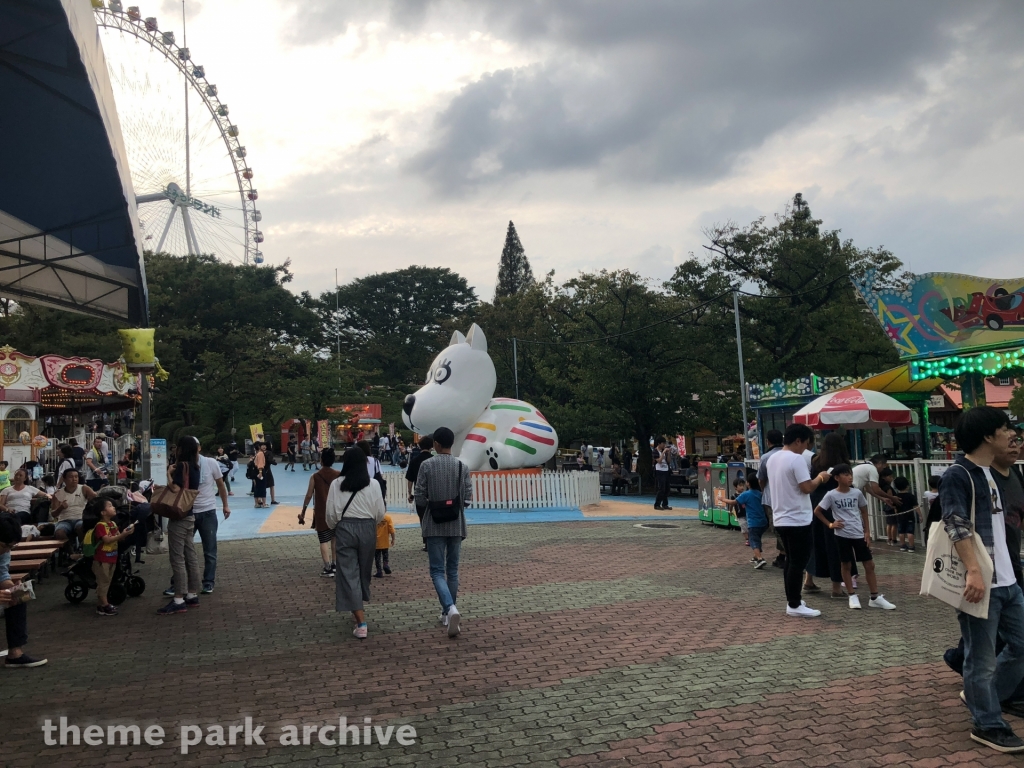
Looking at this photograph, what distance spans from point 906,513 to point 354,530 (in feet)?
25.5

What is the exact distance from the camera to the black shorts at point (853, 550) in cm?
662

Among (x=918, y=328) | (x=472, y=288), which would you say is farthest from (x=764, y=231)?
(x=472, y=288)

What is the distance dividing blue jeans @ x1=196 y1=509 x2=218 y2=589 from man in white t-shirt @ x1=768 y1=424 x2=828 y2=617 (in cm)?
541

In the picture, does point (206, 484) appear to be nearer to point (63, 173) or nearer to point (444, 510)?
point (444, 510)

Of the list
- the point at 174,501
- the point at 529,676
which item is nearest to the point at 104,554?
the point at 174,501

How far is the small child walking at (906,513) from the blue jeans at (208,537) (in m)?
8.38

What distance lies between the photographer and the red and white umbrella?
11953 millimetres

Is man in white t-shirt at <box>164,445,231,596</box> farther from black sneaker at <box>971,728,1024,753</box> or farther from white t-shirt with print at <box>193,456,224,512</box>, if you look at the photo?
black sneaker at <box>971,728,1024,753</box>

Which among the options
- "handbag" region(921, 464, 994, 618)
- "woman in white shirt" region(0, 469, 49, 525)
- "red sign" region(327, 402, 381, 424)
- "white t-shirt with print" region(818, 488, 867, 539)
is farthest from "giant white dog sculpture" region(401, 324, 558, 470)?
"red sign" region(327, 402, 381, 424)

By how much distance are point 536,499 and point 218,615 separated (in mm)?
9931

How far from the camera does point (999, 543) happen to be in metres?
3.73

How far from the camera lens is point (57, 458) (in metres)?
20.3

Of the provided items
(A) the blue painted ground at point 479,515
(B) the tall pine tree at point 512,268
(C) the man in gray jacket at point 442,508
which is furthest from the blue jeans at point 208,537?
(B) the tall pine tree at point 512,268

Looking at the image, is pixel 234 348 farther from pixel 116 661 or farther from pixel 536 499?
pixel 116 661
